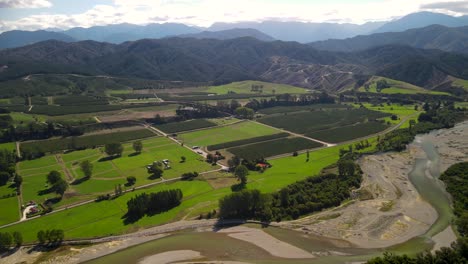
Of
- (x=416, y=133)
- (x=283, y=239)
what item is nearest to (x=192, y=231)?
(x=283, y=239)

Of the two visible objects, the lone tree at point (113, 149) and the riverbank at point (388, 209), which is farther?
the lone tree at point (113, 149)

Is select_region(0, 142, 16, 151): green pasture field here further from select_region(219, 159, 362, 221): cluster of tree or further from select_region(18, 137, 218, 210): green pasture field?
select_region(219, 159, 362, 221): cluster of tree

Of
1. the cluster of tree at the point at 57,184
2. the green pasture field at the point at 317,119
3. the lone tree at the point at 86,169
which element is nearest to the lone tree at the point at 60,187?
the cluster of tree at the point at 57,184

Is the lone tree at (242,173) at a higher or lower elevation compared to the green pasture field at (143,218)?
higher

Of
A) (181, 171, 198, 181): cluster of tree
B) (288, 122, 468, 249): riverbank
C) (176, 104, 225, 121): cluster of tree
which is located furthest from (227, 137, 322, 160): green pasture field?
(176, 104, 225, 121): cluster of tree

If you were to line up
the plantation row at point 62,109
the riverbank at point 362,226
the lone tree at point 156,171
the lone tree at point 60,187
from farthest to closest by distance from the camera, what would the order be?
the plantation row at point 62,109
the lone tree at point 156,171
the lone tree at point 60,187
the riverbank at point 362,226

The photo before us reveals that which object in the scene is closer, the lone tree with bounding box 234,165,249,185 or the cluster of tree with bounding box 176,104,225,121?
the lone tree with bounding box 234,165,249,185

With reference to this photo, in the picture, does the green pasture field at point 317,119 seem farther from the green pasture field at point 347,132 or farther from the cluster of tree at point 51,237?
the cluster of tree at point 51,237
